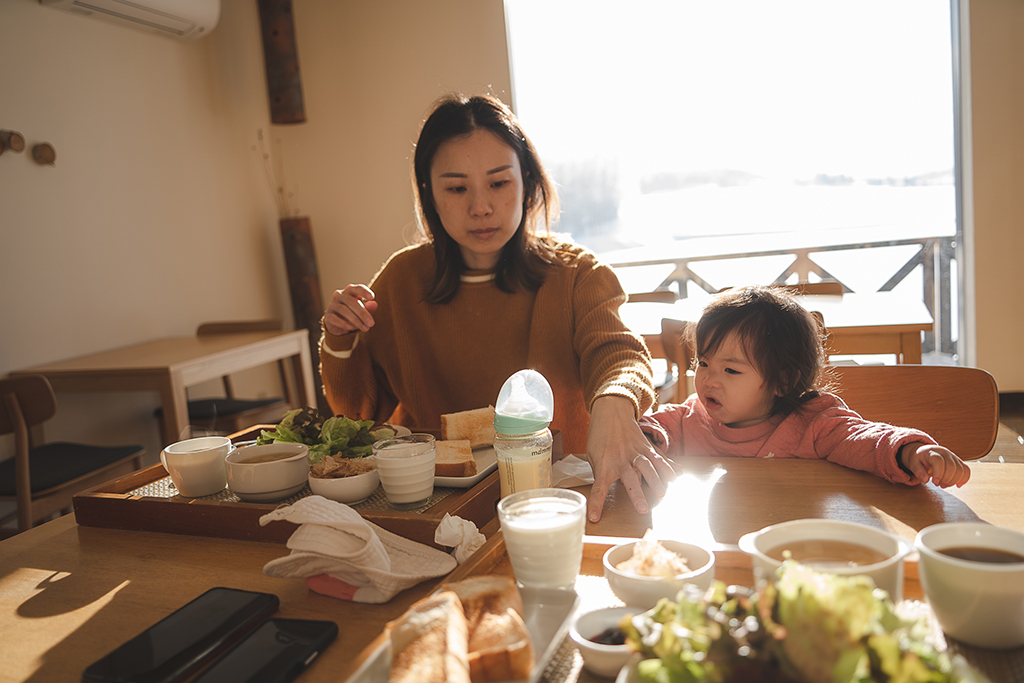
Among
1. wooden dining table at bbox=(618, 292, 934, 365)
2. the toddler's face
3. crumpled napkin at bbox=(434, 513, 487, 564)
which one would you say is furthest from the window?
crumpled napkin at bbox=(434, 513, 487, 564)

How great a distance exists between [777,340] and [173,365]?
225cm

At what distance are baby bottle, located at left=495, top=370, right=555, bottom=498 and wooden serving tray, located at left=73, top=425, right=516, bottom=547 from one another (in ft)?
0.22

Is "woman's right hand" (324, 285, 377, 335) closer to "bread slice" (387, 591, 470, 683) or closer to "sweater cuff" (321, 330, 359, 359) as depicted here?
"sweater cuff" (321, 330, 359, 359)

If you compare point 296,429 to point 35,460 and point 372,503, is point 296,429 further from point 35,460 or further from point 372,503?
point 35,460

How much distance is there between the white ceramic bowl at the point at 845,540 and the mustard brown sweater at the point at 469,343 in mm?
916

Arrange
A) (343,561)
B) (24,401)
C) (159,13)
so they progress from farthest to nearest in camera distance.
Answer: (159,13), (24,401), (343,561)

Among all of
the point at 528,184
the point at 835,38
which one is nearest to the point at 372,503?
the point at 528,184

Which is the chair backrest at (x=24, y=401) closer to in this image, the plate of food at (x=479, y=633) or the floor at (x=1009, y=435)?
the floor at (x=1009, y=435)

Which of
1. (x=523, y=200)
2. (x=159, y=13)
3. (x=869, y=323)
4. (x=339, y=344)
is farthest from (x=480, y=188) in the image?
(x=159, y=13)

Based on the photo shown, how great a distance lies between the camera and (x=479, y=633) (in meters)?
0.60

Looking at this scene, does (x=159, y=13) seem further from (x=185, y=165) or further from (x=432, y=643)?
(x=432, y=643)

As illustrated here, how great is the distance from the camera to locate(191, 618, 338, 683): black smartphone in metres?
0.62

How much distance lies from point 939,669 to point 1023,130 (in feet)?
13.7

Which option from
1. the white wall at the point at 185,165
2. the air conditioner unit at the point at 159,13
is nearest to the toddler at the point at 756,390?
the white wall at the point at 185,165
